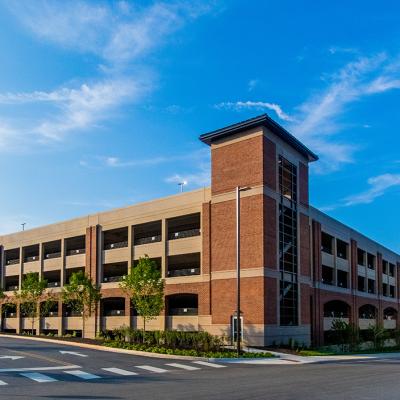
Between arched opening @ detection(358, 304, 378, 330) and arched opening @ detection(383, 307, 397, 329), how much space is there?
4015 mm

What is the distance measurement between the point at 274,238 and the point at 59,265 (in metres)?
27.9

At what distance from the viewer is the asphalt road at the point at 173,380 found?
56.4 feet

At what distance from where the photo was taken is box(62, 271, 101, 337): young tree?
164 feet

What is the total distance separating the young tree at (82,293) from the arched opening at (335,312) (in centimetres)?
2177

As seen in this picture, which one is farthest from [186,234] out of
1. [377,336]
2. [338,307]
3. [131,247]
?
[338,307]

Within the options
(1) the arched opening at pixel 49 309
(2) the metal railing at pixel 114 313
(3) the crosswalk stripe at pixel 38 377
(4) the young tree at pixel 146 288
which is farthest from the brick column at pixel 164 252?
(3) the crosswalk stripe at pixel 38 377

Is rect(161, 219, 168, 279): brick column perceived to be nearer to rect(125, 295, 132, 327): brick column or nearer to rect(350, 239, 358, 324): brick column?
rect(125, 295, 132, 327): brick column

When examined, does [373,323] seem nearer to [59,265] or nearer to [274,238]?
[274,238]

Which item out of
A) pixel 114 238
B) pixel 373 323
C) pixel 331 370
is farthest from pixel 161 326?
pixel 373 323

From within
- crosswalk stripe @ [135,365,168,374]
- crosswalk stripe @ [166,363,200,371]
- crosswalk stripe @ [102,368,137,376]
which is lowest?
crosswalk stripe @ [166,363,200,371]

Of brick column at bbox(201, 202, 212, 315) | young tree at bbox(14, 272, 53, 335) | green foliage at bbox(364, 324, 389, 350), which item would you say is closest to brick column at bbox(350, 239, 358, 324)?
green foliage at bbox(364, 324, 389, 350)

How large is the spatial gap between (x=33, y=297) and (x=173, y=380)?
4014 cm

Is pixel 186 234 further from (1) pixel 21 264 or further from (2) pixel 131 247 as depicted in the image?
(1) pixel 21 264

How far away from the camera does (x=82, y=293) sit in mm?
51406
